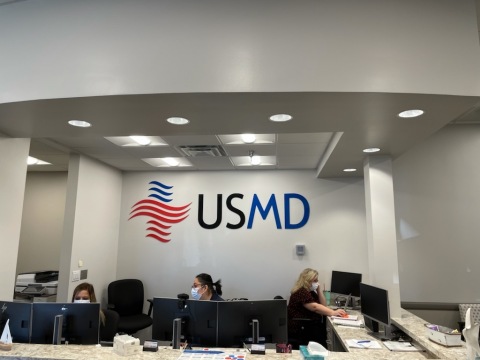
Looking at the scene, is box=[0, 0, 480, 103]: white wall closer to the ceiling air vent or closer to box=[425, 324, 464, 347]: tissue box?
box=[425, 324, 464, 347]: tissue box

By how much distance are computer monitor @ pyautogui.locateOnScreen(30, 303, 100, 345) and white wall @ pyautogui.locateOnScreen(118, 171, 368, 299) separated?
2.92 m

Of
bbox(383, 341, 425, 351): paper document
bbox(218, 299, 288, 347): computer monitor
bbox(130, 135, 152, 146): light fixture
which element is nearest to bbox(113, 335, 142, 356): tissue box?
bbox(218, 299, 288, 347): computer monitor

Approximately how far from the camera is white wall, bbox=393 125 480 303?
4496 millimetres

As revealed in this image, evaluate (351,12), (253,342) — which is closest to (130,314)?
(253,342)

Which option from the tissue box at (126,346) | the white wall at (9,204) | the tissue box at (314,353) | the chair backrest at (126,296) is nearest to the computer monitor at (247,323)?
the tissue box at (314,353)

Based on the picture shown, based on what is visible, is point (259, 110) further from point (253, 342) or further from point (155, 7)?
point (253, 342)

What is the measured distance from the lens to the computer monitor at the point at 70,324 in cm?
253

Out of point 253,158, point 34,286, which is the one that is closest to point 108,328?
point 34,286

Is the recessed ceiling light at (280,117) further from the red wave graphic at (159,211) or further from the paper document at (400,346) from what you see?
the red wave graphic at (159,211)

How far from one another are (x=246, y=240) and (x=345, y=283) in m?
1.65

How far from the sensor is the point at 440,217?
182 inches

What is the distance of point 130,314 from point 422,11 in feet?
17.0

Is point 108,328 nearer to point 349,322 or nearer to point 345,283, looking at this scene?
point 349,322

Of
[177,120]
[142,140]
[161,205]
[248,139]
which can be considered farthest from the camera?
[161,205]
